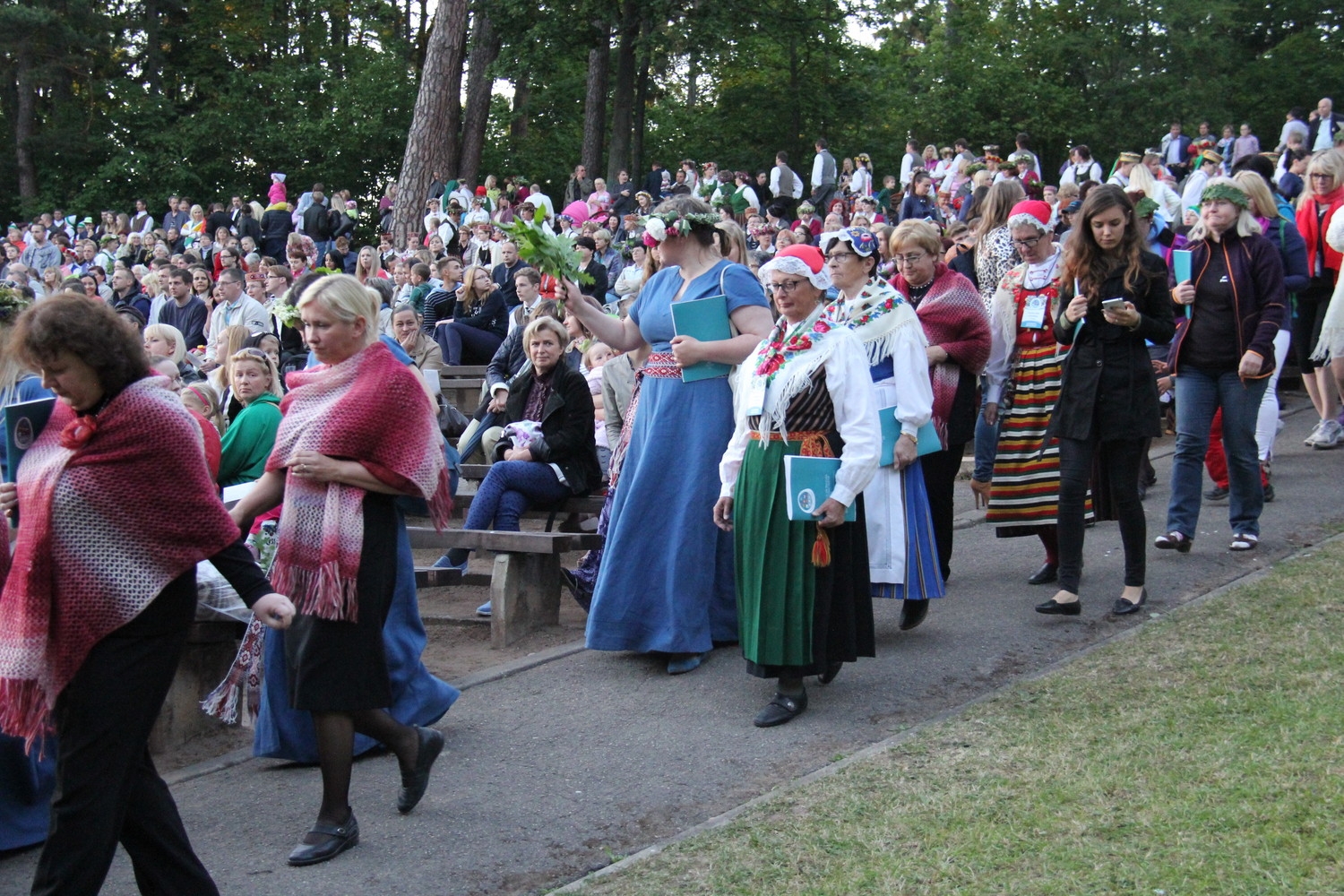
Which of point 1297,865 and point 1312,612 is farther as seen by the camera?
point 1312,612

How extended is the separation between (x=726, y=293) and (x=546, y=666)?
192cm

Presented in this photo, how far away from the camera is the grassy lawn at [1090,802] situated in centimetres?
389

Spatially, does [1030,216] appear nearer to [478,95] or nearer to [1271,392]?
[1271,392]

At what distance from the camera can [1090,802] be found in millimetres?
4363

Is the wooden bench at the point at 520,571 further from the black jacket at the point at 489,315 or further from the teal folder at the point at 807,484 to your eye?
the black jacket at the point at 489,315

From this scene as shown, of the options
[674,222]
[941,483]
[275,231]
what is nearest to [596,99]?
[275,231]

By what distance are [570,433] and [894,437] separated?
6.75 feet

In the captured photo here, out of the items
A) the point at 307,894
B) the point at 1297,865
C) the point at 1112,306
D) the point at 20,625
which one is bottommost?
the point at 307,894

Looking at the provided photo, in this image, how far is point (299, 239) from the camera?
18234mm

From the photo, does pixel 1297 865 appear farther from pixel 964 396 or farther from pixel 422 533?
pixel 422 533

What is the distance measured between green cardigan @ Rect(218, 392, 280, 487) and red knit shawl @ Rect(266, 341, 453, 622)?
191 centimetres

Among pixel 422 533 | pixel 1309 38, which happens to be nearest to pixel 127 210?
pixel 1309 38

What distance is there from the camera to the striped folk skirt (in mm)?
7410

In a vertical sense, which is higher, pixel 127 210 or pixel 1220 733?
pixel 127 210
